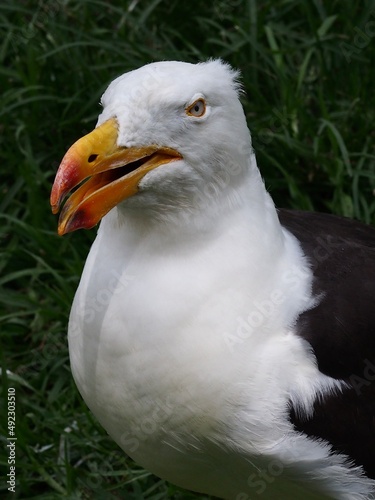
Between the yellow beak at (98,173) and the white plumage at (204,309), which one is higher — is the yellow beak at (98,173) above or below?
above

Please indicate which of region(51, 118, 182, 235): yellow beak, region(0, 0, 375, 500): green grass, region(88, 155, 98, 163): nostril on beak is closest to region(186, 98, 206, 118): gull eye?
region(51, 118, 182, 235): yellow beak

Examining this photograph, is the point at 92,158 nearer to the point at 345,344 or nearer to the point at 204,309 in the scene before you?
the point at 204,309

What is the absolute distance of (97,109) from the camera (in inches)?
239

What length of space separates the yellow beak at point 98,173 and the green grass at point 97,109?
172 centimetres

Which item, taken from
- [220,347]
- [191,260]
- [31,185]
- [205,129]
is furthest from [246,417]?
[31,185]

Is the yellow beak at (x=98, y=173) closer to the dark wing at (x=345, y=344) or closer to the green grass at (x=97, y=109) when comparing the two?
the dark wing at (x=345, y=344)

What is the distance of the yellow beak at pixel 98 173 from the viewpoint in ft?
11.2

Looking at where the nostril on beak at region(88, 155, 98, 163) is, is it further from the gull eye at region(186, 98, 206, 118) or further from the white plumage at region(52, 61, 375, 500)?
the gull eye at region(186, 98, 206, 118)

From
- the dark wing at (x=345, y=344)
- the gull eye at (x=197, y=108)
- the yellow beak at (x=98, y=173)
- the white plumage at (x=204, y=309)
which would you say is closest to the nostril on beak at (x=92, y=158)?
the yellow beak at (x=98, y=173)

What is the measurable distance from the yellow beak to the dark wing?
73 cm

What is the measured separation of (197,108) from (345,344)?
0.96 metres

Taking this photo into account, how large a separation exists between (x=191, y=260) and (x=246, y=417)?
55 centimetres

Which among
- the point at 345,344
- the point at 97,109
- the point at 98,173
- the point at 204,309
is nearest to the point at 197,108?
the point at 98,173

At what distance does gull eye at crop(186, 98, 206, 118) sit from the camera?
357cm
